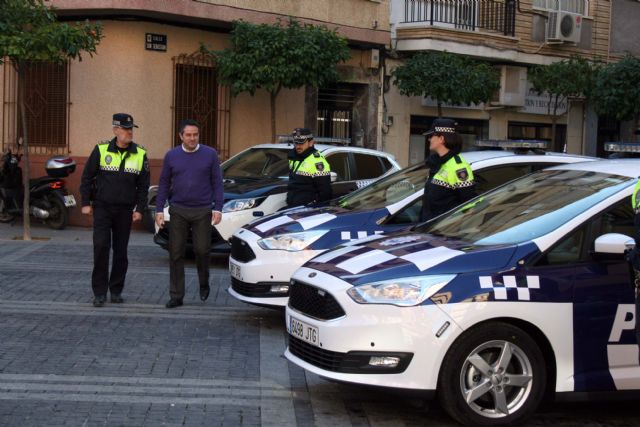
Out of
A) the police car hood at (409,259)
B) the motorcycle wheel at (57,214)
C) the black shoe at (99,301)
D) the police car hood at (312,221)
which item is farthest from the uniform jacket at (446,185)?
the motorcycle wheel at (57,214)

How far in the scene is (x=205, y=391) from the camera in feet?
20.7

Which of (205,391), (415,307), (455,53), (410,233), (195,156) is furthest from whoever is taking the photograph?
(455,53)

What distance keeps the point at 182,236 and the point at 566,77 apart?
1577cm

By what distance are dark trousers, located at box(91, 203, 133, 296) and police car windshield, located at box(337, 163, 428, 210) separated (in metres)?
2.07

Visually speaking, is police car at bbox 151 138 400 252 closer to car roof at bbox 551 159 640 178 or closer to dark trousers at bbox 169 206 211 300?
dark trousers at bbox 169 206 211 300

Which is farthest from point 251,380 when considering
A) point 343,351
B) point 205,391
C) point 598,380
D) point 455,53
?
point 455,53

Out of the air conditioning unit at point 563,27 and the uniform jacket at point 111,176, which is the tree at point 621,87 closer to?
the air conditioning unit at point 563,27

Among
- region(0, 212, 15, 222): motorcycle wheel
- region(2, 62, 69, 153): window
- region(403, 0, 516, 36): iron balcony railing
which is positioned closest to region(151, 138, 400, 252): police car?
region(0, 212, 15, 222): motorcycle wheel

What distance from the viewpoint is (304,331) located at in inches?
235

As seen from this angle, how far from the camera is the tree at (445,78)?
20.2 meters

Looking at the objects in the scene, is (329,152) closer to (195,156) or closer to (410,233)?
(195,156)

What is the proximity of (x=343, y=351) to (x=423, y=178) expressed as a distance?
3.82 meters

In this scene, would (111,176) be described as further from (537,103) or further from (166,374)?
(537,103)

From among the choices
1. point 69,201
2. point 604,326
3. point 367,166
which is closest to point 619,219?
point 604,326
